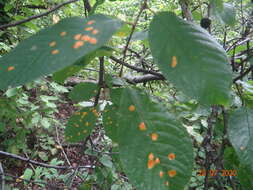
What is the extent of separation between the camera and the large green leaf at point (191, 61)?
13.2 inches

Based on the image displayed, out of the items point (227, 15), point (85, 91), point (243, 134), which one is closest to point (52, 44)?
point (85, 91)

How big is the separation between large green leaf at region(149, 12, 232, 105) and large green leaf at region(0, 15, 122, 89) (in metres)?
0.08

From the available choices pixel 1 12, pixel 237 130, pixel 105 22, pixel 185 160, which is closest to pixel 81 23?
pixel 105 22

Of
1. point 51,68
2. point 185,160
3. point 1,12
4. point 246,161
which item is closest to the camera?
point 51,68

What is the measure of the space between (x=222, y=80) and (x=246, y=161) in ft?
0.88

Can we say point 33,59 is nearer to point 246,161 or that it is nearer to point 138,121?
point 138,121

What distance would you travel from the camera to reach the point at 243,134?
55 cm

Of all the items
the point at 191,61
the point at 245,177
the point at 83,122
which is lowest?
the point at 245,177

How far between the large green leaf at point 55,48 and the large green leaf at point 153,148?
15 cm

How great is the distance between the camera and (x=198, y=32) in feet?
1.23

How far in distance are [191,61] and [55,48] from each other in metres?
0.20

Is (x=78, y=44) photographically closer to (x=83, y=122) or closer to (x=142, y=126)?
(x=142, y=126)

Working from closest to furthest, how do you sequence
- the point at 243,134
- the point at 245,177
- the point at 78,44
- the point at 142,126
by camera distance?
the point at 78,44 → the point at 142,126 → the point at 243,134 → the point at 245,177

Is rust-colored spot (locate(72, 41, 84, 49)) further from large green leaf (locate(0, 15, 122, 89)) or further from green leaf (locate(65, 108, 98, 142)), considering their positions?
green leaf (locate(65, 108, 98, 142))
